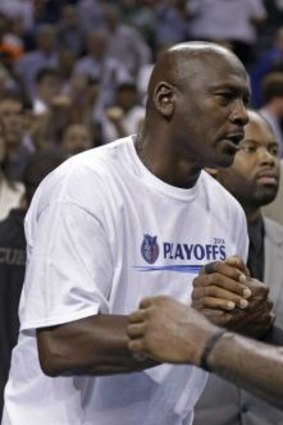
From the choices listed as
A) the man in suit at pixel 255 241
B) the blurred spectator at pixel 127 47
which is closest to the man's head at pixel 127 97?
the blurred spectator at pixel 127 47

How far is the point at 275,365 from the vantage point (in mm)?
2854

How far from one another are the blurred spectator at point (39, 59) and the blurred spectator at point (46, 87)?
4.45ft

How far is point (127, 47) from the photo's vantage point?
623 inches

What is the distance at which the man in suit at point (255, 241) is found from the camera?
4719 mm

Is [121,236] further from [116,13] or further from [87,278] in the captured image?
[116,13]

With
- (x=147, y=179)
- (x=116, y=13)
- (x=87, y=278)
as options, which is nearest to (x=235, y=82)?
(x=147, y=179)

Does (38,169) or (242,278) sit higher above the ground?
(242,278)

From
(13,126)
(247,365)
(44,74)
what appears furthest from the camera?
(44,74)

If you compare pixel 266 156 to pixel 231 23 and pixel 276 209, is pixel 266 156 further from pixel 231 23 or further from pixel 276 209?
pixel 231 23

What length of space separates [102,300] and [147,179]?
0.42m

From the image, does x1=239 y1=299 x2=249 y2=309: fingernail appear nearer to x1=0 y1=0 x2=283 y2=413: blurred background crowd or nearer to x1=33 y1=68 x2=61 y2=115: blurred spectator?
x1=0 y1=0 x2=283 y2=413: blurred background crowd

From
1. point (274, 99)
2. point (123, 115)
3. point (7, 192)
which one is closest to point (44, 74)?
point (123, 115)

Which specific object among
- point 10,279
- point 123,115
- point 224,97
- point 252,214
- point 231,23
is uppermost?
point 231,23

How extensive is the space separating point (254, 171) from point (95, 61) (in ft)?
32.8
